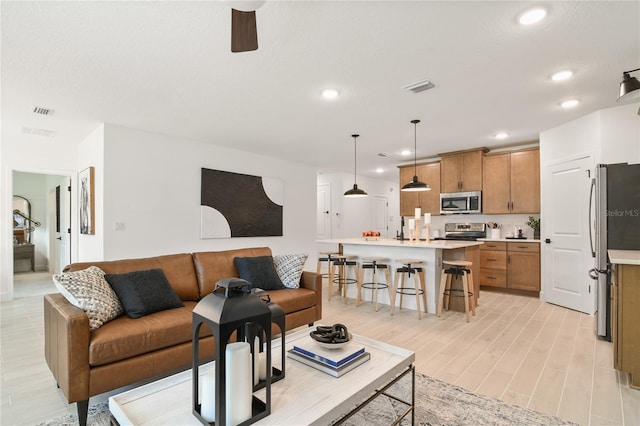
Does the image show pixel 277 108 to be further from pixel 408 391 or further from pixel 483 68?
pixel 408 391

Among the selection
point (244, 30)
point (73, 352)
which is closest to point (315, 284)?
point (73, 352)

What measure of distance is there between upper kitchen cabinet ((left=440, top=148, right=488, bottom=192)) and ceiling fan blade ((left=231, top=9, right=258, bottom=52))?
206 inches

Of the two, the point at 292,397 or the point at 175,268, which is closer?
the point at 292,397

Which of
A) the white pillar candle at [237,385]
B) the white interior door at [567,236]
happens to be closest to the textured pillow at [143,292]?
the white pillar candle at [237,385]

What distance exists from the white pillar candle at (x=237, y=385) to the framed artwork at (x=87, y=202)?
4261mm

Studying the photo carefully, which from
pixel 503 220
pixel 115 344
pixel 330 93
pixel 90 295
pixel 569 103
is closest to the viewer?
pixel 115 344

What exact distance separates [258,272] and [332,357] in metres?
Answer: 1.84

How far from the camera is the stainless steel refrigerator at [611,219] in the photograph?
3105 mm

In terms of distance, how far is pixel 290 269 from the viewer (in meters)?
3.54

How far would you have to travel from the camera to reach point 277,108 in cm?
378

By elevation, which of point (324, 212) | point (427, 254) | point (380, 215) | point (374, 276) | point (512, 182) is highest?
point (512, 182)

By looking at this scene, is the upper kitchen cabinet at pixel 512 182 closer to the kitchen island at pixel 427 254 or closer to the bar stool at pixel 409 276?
the kitchen island at pixel 427 254

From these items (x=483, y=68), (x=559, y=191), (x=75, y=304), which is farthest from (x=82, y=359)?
(x=559, y=191)

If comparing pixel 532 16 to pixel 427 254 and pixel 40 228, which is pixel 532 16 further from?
pixel 40 228
